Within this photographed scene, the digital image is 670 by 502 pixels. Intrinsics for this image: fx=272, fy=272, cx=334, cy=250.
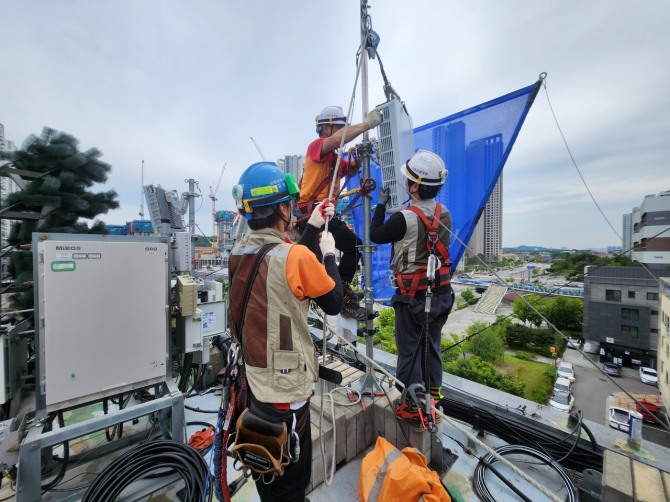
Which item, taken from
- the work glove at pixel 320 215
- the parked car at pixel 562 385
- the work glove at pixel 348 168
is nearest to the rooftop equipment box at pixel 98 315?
the work glove at pixel 320 215

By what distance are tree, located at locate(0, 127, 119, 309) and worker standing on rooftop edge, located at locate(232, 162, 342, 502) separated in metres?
4.40

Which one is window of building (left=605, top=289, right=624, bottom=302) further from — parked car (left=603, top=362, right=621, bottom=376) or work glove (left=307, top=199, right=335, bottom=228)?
work glove (left=307, top=199, right=335, bottom=228)

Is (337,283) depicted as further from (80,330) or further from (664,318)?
(664,318)

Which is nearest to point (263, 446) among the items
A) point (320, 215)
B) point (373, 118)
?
point (320, 215)

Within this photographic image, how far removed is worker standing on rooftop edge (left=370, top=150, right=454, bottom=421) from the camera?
262cm

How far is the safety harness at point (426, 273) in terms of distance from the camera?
8.50 ft

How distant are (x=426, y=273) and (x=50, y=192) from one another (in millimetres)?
5681

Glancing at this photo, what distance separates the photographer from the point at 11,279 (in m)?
4.59

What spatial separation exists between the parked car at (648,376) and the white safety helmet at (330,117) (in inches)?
1234

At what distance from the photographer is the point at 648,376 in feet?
68.2

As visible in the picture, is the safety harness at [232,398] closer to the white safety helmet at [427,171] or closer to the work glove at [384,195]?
the white safety helmet at [427,171]

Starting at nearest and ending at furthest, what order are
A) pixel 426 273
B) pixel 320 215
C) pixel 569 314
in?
pixel 320 215
pixel 426 273
pixel 569 314

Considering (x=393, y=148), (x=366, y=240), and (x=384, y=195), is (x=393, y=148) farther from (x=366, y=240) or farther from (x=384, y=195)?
(x=366, y=240)

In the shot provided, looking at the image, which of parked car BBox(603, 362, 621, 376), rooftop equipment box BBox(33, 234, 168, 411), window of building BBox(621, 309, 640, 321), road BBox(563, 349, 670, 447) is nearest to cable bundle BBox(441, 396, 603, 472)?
rooftop equipment box BBox(33, 234, 168, 411)
